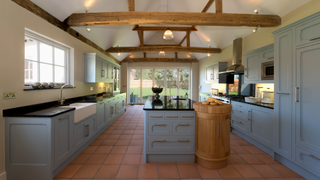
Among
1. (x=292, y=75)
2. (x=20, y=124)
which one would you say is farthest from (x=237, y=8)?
(x=20, y=124)

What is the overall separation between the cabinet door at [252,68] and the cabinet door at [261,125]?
2.50 feet

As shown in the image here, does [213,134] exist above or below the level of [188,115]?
below

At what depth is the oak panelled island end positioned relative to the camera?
2.10 m

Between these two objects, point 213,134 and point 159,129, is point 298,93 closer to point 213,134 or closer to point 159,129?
point 213,134

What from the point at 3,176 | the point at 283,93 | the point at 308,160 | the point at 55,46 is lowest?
the point at 3,176

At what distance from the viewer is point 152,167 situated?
221cm

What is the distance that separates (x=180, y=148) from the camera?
231 centimetres

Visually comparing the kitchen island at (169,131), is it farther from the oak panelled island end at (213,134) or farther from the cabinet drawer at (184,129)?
the oak panelled island end at (213,134)

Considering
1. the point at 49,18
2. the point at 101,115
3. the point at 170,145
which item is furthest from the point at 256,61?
the point at 49,18

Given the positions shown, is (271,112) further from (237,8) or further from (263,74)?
(237,8)

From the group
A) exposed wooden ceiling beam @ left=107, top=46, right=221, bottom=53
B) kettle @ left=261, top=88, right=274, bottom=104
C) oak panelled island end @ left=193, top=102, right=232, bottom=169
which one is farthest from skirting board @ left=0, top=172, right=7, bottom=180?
exposed wooden ceiling beam @ left=107, top=46, right=221, bottom=53

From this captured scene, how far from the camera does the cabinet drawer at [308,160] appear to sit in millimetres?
1795

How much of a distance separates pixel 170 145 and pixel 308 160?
1.86 metres

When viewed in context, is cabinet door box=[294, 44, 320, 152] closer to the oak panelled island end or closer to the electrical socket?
the oak panelled island end
